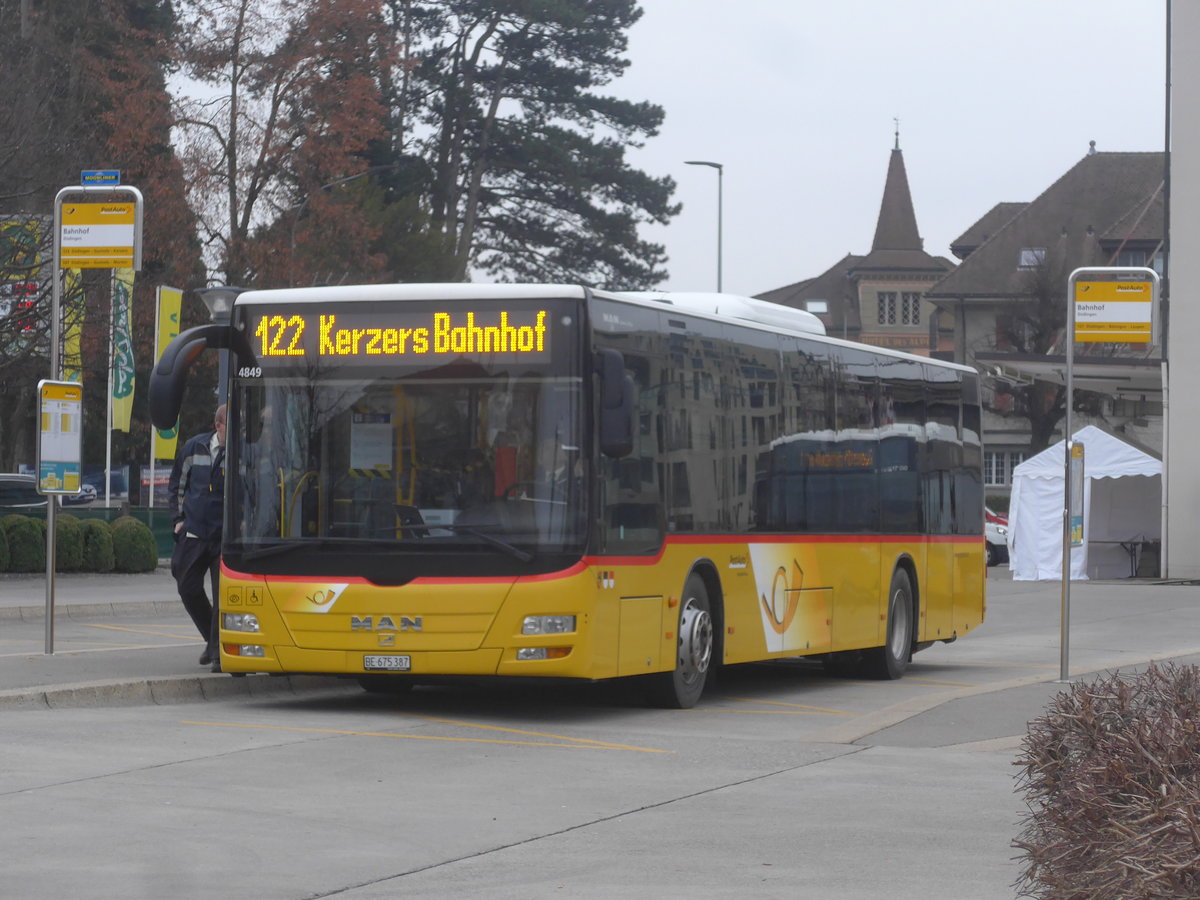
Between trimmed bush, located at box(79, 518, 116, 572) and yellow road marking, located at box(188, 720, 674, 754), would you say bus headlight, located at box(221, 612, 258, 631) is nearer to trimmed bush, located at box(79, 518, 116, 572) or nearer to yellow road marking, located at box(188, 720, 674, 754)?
yellow road marking, located at box(188, 720, 674, 754)

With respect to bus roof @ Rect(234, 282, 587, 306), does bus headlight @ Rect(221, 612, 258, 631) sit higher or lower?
lower

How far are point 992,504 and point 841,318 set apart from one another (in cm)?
6378

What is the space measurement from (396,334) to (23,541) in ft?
57.5

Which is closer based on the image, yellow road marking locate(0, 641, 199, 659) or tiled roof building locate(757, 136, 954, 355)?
yellow road marking locate(0, 641, 199, 659)

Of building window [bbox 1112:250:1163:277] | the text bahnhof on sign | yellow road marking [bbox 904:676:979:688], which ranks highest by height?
building window [bbox 1112:250:1163:277]

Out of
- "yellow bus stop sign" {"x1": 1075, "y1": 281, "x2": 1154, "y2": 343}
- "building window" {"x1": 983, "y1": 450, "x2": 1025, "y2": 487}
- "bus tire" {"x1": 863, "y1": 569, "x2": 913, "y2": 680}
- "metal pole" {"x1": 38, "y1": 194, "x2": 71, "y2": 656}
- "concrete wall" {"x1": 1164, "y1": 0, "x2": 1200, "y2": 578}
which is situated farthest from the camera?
"building window" {"x1": 983, "y1": 450, "x2": 1025, "y2": 487}

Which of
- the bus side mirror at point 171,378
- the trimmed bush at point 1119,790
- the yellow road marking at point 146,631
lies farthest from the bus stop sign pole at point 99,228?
the trimmed bush at point 1119,790

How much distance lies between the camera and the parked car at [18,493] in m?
34.4

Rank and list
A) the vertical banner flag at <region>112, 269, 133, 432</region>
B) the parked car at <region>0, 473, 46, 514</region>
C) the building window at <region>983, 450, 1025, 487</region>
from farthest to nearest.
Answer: the building window at <region>983, 450, 1025, 487</region>
the parked car at <region>0, 473, 46, 514</region>
the vertical banner flag at <region>112, 269, 133, 432</region>

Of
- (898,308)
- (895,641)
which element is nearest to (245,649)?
(895,641)

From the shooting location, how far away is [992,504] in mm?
73312

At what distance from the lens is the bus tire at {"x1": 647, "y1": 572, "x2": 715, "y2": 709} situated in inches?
534

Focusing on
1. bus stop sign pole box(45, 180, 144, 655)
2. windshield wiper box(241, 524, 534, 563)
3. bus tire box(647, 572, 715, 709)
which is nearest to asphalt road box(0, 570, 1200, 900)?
bus tire box(647, 572, 715, 709)

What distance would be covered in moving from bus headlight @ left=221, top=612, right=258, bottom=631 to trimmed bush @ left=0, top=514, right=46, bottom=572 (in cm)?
1666
